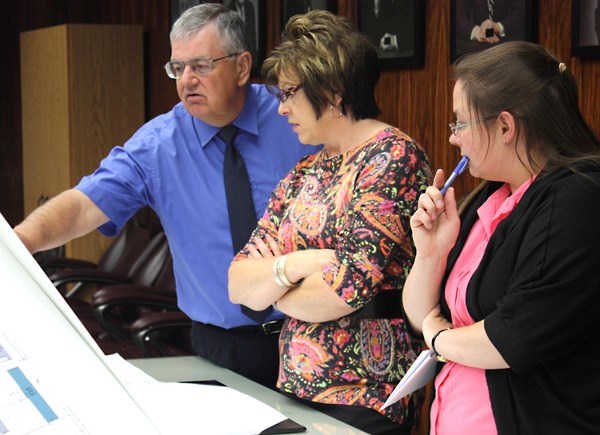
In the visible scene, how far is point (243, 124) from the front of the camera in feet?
8.91

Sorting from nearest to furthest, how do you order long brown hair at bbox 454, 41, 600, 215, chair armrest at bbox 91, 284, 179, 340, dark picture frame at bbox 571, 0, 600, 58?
long brown hair at bbox 454, 41, 600, 215
dark picture frame at bbox 571, 0, 600, 58
chair armrest at bbox 91, 284, 179, 340

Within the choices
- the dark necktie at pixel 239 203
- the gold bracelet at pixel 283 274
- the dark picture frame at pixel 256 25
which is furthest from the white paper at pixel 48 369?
the dark picture frame at pixel 256 25

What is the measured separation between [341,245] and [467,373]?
0.40 metres

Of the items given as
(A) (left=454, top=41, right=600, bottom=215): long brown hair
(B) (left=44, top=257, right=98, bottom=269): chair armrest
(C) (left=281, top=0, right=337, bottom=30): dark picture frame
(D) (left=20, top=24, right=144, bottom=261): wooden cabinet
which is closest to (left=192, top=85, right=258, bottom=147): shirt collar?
(A) (left=454, top=41, right=600, bottom=215): long brown hair

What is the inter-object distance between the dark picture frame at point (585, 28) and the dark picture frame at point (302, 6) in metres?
1.63

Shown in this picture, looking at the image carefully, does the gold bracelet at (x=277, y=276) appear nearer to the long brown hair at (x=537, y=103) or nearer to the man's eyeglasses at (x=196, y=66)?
the long brown hair at (x=537, y=103)

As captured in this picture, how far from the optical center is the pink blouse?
1825 mm

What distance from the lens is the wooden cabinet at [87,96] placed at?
6293 millimetres

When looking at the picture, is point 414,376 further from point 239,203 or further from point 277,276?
point 239,203

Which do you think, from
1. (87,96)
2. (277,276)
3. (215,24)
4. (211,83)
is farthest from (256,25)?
(277,276)

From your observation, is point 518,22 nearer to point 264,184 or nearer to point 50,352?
point 264,184

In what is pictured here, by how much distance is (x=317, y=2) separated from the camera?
4527 mm

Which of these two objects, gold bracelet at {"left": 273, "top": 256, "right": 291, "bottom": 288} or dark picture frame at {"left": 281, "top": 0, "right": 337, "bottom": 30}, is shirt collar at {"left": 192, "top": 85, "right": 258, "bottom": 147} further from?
dark picture frame at {"left": 281, "top": 0, "right": 337, "bottom": 30}

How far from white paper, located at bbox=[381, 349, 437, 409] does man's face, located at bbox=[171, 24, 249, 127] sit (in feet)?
3.45
